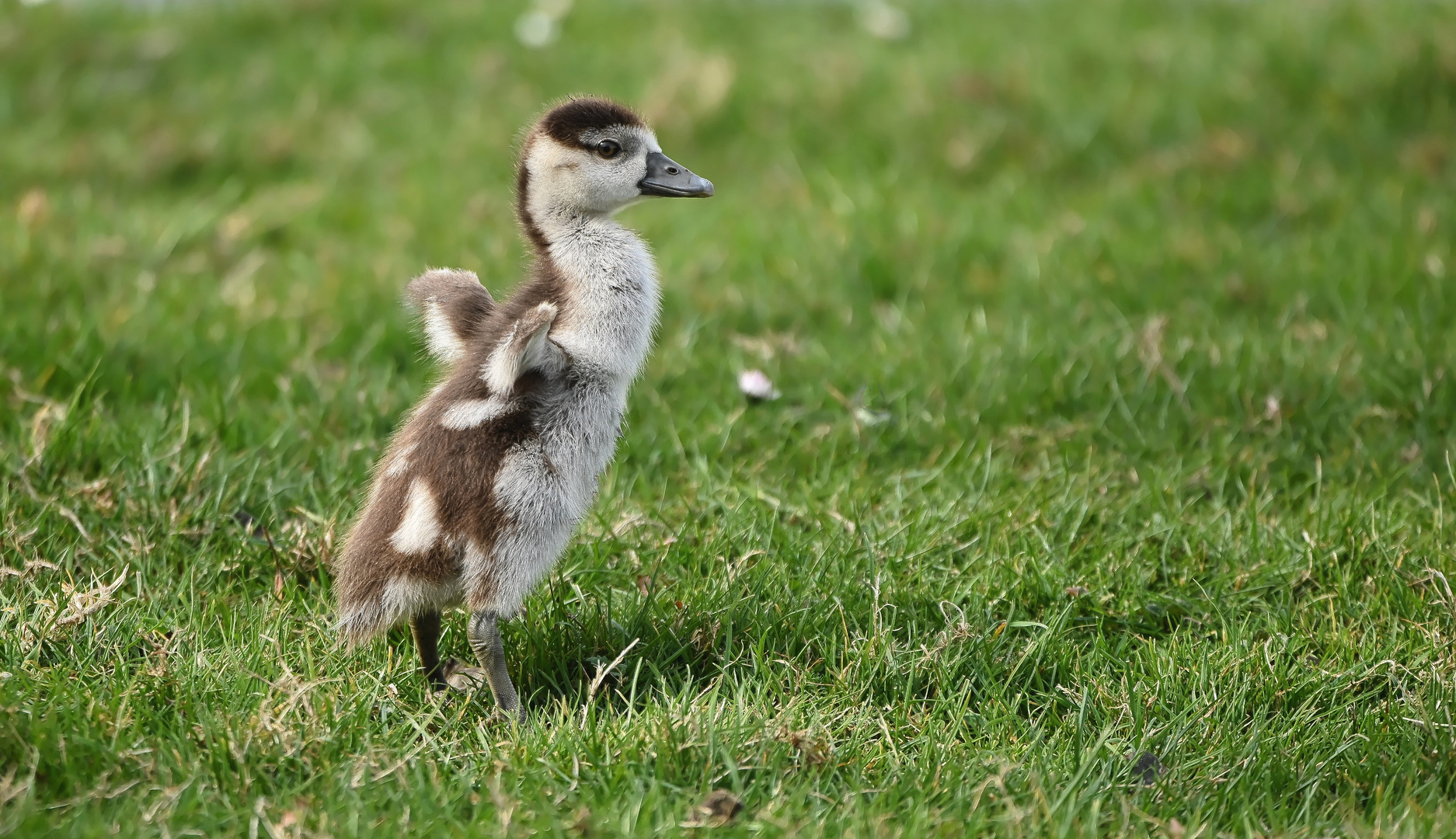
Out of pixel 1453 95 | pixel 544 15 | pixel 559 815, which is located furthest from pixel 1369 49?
pixel 559 815

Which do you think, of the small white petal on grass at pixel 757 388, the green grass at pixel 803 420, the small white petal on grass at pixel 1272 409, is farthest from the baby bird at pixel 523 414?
the small white petal on grass at pixel 1272 409

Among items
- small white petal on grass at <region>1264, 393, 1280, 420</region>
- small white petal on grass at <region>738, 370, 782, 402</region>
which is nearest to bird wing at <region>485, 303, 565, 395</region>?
small white petal on grass at <region>738, 370, 782, 402</region>

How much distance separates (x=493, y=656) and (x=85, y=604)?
4.21 ft

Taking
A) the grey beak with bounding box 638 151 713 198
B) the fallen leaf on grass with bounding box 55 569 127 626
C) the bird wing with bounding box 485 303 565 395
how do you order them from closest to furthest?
the bird wing with bounding box 485 303 565 395
the fallen leaf on grass with bounding box 55 569 127 626
the grey beak with bounding box 638 151 713 198

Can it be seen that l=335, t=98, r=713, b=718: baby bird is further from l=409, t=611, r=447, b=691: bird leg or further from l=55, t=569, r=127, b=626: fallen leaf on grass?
l=55, t=569, r=127, b=626: fallen leaf on grass

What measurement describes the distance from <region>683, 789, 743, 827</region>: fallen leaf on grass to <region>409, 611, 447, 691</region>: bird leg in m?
1.05

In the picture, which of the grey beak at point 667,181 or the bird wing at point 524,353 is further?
the grey beak at point 667,181

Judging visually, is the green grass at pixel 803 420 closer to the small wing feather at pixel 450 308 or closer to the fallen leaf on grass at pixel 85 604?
the fallen leaf on grass at pixel 85 604

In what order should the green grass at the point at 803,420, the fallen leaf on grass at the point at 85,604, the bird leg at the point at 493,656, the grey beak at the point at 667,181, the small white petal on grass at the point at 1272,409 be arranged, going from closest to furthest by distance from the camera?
the green grass at the point at 803,420, the bird leg at the point at 493,656, the fallen leaf on grass at the point at 85,604, the grey beak at the point at 667,181, the small white petal on grass at the point at 1272,409

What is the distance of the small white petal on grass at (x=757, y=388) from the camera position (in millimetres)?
6012

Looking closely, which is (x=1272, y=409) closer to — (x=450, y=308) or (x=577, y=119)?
(x=577, y=119)

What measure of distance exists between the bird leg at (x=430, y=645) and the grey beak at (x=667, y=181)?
1.53 metres

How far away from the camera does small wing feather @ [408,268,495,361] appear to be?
4523 mm

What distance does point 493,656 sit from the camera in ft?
13.2
